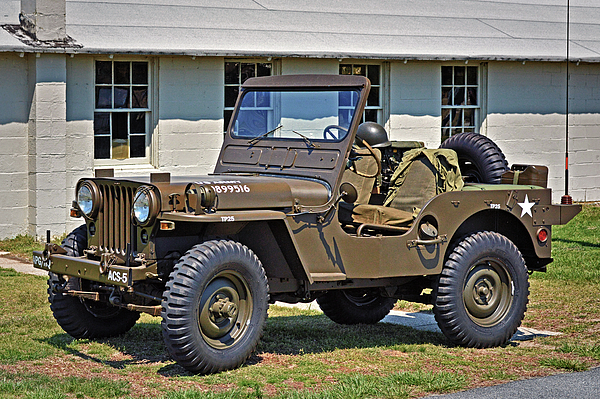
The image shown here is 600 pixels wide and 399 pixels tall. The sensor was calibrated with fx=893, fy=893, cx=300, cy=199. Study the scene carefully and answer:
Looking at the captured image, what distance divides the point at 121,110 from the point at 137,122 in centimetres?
35

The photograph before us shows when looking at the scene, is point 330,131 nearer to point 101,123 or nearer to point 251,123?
point 251,123

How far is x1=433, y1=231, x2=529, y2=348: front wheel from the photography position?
6844 millimetres

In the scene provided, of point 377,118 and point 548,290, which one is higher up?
point 377,118

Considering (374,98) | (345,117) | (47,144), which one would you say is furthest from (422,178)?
(374,98)

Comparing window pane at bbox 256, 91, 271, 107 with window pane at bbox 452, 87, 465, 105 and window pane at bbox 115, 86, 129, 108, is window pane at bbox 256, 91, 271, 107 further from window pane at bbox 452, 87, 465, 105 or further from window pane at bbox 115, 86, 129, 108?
window pane at bbox 452, 87, 465, 105

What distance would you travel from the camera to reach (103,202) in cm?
635

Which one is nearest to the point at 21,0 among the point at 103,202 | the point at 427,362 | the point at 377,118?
the point at 377,118

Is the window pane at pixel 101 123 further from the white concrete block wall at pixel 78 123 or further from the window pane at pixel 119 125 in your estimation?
the white concrete block wall at pixel 78 123

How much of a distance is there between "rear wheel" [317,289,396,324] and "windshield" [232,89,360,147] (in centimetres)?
151

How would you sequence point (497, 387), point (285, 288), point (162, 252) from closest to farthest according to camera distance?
1. point (497, 387)
2. point (162, 252)
3. point (285, 288)

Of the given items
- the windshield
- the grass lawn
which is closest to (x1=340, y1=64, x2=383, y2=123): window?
the grass lawn

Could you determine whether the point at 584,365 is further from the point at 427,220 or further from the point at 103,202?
the point at 103,202

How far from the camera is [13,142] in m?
12.7

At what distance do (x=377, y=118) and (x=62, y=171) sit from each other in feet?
18.9
